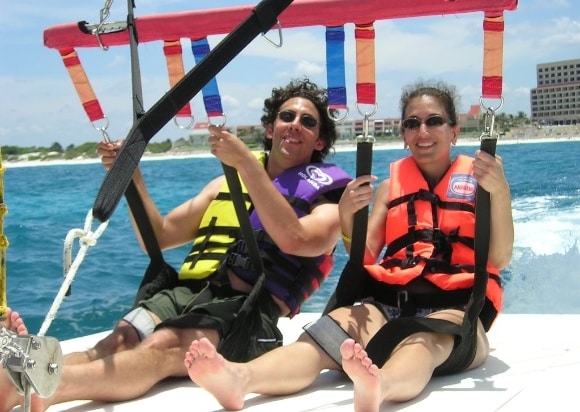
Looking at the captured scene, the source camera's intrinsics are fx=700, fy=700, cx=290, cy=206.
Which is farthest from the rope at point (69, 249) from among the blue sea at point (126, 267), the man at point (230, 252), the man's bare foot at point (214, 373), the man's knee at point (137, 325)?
the blue sea at point (126, 267)

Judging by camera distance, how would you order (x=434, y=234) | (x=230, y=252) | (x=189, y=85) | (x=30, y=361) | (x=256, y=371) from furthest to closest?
(x=230, y=252)
(x=434, y=234)
(x=256, y=371)
(x=189, y=85)
(x=30, y=361)

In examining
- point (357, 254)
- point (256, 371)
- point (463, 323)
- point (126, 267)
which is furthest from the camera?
point (126, 267)

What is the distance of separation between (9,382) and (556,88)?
47.5ft

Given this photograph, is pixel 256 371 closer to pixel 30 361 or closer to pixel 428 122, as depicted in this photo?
pixel 30 361

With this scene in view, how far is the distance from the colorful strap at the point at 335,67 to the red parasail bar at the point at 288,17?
0.04 meters

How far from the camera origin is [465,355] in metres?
2.37

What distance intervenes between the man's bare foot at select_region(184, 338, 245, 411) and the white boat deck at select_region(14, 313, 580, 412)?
0.11 meters

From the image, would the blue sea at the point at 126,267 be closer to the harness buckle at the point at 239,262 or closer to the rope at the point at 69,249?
the harness buckle at the point at 239,262

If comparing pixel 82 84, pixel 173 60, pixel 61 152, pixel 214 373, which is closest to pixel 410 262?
pixel 214 373

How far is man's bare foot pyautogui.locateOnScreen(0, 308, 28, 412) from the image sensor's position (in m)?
1.94

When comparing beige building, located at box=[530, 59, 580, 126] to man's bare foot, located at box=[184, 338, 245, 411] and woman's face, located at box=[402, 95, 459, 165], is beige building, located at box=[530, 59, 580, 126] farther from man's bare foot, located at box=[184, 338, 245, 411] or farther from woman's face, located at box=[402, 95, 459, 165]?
man's bare foot, located at box=[184, 338, 245, 411]

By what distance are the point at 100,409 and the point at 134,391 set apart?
0.42 ft

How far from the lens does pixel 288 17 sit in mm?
2748

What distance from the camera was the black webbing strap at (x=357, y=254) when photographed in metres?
2.28
